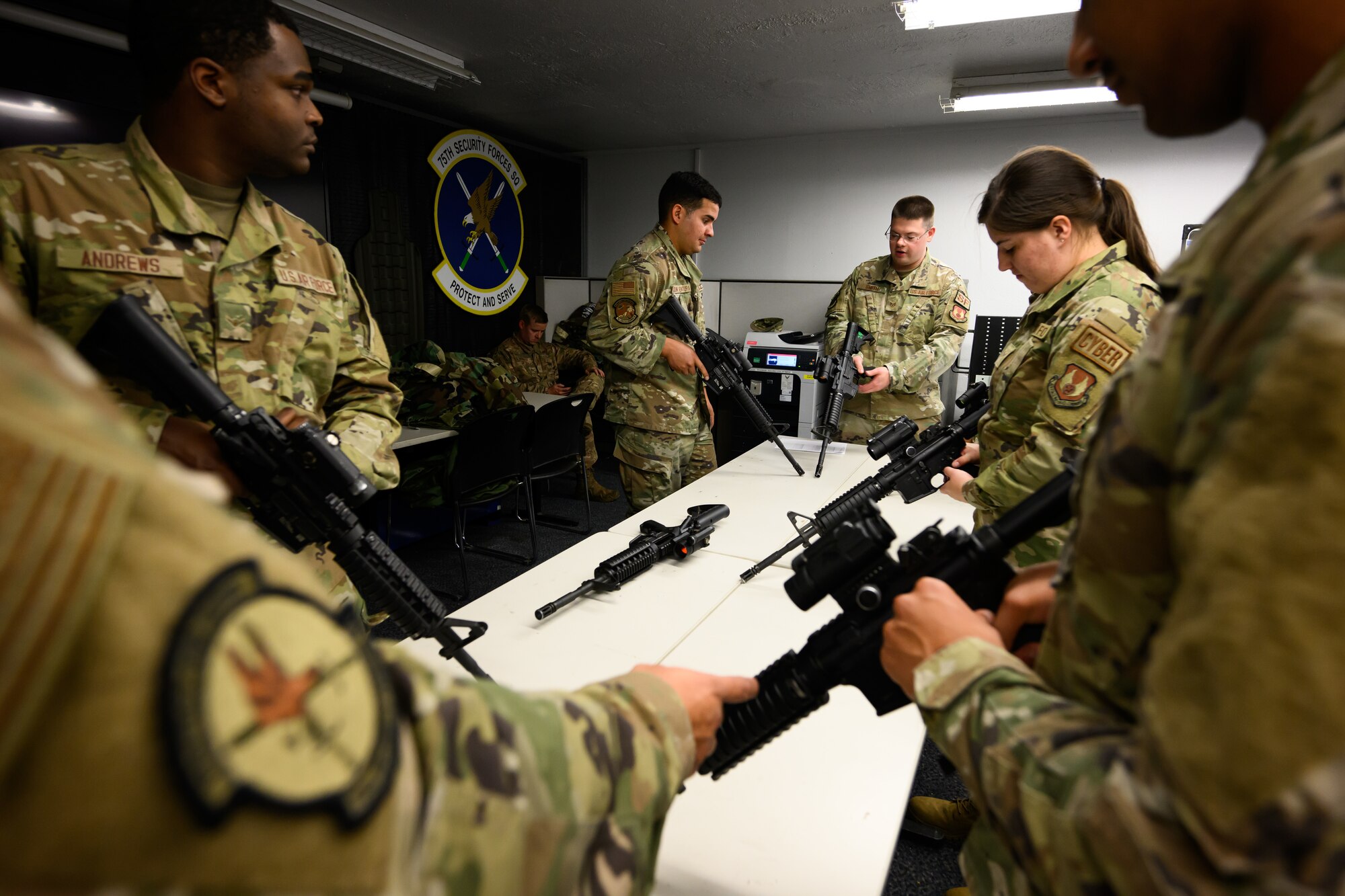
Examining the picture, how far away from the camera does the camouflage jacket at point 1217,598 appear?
30cm

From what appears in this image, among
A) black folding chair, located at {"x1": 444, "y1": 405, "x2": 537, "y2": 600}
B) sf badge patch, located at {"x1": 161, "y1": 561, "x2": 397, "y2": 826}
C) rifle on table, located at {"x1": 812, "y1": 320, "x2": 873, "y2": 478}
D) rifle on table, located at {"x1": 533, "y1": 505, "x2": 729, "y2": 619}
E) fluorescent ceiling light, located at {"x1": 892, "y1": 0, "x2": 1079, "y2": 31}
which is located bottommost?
black folding chair, located at {"x1": 444, "y1": 405, "x2": 537, "y2": 600}

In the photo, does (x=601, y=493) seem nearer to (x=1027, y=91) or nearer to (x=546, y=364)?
(x=546, y=364)

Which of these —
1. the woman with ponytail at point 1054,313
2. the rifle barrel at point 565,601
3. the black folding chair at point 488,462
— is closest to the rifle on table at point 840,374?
the woman with ponytail at point 1054,313

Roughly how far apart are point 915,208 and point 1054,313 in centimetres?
217

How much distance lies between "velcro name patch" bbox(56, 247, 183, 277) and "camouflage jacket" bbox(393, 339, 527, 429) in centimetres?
257

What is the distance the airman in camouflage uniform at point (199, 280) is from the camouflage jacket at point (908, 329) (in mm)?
2767

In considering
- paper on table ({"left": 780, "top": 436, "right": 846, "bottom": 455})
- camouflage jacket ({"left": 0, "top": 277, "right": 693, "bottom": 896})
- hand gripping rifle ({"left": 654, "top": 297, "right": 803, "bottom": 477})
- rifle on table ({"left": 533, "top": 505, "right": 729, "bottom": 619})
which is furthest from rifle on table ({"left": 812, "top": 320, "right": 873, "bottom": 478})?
camouflage jacket ({"left": 0, "top": 277, "right": 693, "bottom": 896})

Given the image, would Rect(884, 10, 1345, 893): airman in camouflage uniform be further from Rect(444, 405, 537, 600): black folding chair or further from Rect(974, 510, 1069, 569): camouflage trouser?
Rect(444, 405, 537, 600): black folding chair

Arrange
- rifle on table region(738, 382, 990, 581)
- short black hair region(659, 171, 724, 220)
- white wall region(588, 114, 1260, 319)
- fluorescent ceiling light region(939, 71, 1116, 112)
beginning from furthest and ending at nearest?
white wall region(588, 114, 1260, 319) < fluorescent ceiling light region(939, 71, 1116, 112) < short black hair region(659, 171, 724, 220) < rifle on table region(738, 382, 990, 581)

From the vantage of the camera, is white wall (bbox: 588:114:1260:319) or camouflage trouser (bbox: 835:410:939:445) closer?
camouflage trouser (bbox: 835:410:939:445)

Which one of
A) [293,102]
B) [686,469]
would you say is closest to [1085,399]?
[293,102]

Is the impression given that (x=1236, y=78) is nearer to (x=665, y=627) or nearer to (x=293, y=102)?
(x=665, y=627)

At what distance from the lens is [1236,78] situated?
475 mm

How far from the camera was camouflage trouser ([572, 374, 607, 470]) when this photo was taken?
16.5 ft
